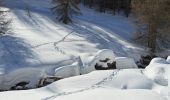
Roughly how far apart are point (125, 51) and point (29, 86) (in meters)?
13.7

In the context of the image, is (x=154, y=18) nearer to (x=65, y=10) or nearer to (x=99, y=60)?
(x=99, y=60)

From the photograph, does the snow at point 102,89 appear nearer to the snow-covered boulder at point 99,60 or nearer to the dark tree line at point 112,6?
the snow-covered boulder at point 99,60

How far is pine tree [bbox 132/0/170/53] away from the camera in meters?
37.5

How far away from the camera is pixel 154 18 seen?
3756 cm

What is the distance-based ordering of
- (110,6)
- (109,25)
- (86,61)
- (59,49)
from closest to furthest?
(86,61), (59,49), (109,25), (110,6)

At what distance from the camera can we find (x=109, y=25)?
49.9 meters

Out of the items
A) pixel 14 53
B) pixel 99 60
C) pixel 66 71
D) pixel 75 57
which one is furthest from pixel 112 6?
pixel 66 71

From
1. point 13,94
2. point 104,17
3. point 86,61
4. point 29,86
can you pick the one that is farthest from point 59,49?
point 104,17

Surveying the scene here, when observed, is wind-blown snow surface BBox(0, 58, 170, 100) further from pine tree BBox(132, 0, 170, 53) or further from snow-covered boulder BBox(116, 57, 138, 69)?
pine tree BBox(132, 0, 170, 53)

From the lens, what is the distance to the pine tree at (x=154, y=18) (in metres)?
37.5

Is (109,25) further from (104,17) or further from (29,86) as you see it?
(29,86)

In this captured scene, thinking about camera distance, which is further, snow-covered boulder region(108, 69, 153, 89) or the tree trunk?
the tree trunk

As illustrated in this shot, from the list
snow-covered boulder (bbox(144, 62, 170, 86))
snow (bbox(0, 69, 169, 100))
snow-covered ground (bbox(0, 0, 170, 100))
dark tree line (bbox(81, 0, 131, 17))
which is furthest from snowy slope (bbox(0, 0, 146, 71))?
snow-covered boulder (bbox(144, 62, 170, 86))

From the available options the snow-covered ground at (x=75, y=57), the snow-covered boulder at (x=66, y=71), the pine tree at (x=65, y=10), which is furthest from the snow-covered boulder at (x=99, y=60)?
the pine tree at (x=65, y=10)
